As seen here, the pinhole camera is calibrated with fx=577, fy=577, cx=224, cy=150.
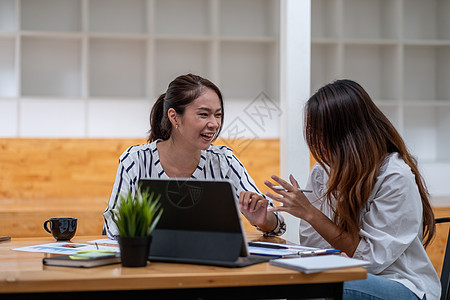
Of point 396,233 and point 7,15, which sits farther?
point 7,15

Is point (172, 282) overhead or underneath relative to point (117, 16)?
underneath

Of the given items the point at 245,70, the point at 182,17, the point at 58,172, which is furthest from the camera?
the point at 245,70

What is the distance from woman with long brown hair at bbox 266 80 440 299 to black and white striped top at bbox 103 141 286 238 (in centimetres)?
56

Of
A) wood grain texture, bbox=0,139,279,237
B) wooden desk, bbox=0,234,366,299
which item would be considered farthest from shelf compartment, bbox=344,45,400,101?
wooden desk, bbox=0,234,366,299

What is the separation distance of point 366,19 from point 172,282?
12.9 feet

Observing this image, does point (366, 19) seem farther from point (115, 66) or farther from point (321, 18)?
point (115, 66)

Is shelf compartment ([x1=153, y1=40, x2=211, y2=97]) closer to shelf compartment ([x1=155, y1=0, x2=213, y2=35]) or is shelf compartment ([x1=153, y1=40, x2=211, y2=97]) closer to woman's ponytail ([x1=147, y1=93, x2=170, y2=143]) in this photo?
shelf compartment ([x1=155, y1=0, x2=213, y2=35])

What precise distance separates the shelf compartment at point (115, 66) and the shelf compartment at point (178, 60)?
0.41 feet

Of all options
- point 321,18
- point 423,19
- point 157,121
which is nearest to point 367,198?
point 157,121

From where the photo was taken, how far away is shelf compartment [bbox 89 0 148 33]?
4328mm

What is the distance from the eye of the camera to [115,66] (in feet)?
14.3

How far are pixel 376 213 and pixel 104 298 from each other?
0.96 metres

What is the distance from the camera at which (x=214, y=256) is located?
1.40 metres

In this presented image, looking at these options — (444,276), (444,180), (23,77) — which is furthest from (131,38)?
(444,276)
